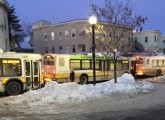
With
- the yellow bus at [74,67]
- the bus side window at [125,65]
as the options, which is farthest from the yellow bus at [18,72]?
the bus side window at [125,65]

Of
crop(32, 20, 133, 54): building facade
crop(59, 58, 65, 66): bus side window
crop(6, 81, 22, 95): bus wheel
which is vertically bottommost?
crop(6, 81, 22, 95): bus wheel

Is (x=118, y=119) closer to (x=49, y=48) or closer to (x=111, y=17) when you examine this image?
(x=111, y=17)

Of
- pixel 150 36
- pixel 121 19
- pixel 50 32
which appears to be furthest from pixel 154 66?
pixel 150 36

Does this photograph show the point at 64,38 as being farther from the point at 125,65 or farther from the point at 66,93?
the point at 66,93

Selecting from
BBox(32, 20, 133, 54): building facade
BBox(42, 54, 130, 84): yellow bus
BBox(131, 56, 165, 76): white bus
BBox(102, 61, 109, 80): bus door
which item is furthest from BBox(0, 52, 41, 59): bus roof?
BBox(32, 20, 133, 54): building facade

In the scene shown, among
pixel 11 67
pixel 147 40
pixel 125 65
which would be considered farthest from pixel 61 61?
pixel 147 40

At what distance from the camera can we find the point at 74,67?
1105 inches

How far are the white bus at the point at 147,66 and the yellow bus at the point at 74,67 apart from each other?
7.35 metres

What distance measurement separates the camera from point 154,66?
3916cm

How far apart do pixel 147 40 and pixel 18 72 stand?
5983 centimetres

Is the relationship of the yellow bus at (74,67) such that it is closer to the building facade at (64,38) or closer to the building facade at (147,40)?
the building facade at (64,38)

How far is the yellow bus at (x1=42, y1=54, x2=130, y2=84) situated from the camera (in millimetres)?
26859

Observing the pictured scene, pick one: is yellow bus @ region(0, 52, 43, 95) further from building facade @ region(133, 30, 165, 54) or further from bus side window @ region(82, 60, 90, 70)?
building facade @ region(133, 30, 165, 54)

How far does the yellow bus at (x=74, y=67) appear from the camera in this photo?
26859 mm
